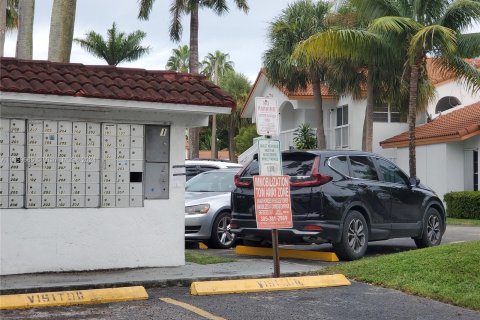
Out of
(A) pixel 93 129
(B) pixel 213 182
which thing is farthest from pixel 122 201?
(B) pixel 213 182

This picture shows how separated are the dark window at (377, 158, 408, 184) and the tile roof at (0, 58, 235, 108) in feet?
12.1

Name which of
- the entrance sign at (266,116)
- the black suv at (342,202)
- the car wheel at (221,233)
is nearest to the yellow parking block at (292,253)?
the black suv at (342,202)

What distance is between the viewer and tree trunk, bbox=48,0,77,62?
51.8 feet

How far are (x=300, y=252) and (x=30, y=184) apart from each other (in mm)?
4746

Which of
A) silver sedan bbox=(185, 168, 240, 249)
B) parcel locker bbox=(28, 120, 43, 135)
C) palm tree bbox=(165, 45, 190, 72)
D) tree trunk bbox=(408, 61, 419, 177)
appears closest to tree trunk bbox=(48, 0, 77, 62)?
silver sedan bbox=(185, 168, 240, 249)

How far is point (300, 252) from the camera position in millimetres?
12453

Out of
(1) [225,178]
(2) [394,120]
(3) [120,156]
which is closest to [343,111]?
(2) [394,120]

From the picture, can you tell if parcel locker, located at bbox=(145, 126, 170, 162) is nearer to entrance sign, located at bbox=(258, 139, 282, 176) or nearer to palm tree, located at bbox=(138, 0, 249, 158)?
entrance sign, located at bbox=(258, 139, 282, 176)

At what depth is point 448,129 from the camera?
91.2ft

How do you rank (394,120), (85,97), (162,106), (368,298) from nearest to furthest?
(368,298), (85,97), (162,106), (394,120)

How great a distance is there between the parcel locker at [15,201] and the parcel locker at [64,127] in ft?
3.32

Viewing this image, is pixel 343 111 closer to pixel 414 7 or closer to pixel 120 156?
pixel 414 7

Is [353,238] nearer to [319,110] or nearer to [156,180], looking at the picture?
[156,180]

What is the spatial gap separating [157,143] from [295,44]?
70.5 feet
